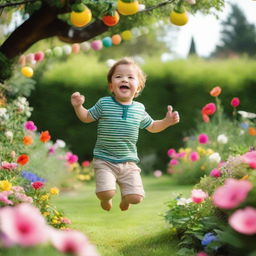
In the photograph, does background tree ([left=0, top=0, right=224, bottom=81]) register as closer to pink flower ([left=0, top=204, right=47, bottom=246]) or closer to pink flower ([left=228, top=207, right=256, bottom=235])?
pink flower ([left=228, top=207, right=256, bottom=235])

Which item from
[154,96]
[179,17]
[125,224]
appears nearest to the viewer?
[179,17]

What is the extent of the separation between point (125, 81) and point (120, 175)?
2.83 feet

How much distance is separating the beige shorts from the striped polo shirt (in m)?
0.05

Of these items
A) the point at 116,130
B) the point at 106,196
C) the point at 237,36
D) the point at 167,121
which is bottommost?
the point at 106,196

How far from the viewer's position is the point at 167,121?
493cm

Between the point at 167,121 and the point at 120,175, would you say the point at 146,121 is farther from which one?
the point at 120,175

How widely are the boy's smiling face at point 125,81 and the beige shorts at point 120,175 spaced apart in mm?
638

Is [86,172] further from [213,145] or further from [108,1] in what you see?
[108,1]

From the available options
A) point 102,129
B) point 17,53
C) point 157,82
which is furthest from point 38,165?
point 157,82

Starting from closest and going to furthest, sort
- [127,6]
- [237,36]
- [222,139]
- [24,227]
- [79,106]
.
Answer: [24,227] → [127,6] → [79,106] → [222,139] → [237,36]

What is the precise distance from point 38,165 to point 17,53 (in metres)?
1.86

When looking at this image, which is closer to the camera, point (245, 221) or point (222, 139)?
point (245, 221)

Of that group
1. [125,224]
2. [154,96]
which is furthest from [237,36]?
[125,224]

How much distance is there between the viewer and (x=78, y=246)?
1.75 metres
